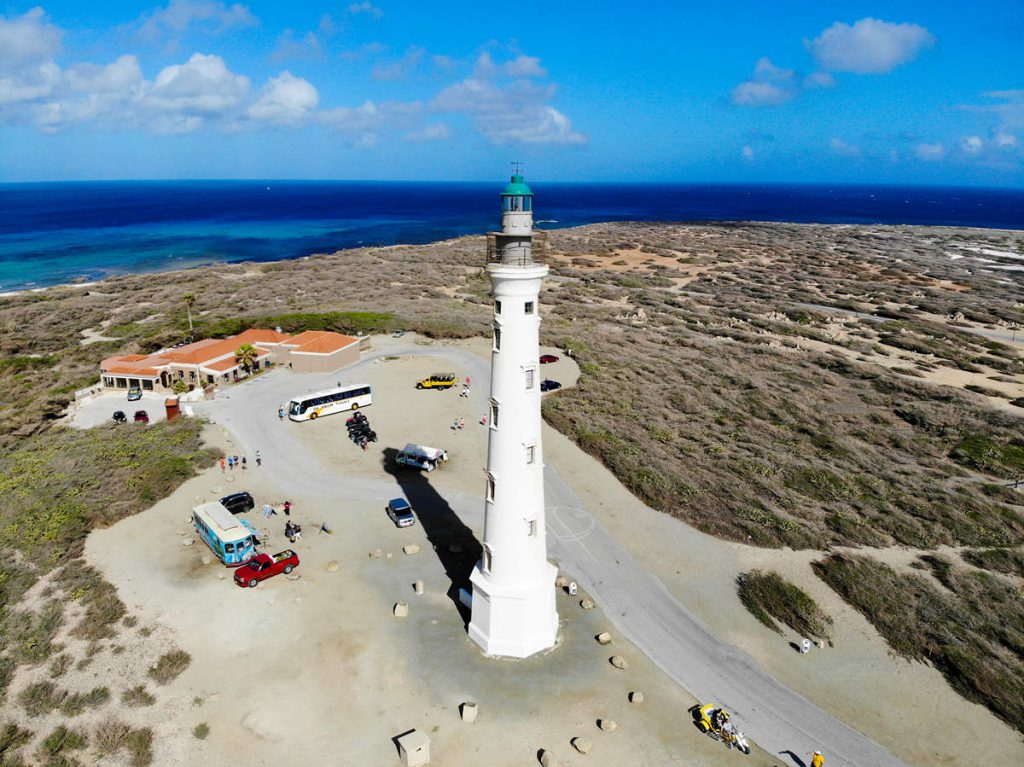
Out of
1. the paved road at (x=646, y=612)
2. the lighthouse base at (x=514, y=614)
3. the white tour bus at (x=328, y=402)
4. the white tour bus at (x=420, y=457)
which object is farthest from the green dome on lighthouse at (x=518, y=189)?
the white tour bus at (x=328, y=402)

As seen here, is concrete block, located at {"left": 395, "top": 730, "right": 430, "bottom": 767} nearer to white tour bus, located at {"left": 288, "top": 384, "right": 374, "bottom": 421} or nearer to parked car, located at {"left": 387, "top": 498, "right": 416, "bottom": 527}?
parked car, located at {"left": 387, "top": 498, "right": 416, "bottom": 527}

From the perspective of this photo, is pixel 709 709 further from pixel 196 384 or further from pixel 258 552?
pixel 196 384

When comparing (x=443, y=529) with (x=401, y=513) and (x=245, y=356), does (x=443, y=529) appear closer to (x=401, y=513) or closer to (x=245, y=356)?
(x=401, y=513)

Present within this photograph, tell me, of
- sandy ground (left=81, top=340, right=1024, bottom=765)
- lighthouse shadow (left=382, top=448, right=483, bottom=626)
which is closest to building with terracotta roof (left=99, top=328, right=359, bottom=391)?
lighthouse shadow (left=382, top=448, right=483, bottom=626)

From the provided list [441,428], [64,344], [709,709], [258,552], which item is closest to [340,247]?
[64,344]

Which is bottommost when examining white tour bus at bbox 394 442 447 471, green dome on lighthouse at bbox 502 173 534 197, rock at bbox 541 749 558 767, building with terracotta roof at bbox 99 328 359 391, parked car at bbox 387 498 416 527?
rock at bbox 541 749 558 767

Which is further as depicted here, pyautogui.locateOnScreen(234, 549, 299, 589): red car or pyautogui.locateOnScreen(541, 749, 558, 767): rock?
pyautogui.locateOnScreen(234, 549, 299, 589): red car

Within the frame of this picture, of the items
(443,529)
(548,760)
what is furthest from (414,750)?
(443,529)
